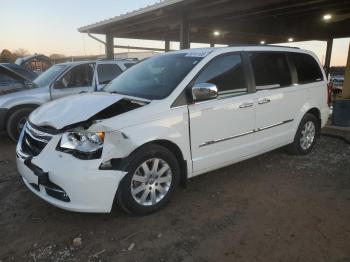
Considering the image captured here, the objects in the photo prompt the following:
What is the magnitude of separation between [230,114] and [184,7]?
738 cm

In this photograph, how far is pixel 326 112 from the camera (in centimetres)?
575

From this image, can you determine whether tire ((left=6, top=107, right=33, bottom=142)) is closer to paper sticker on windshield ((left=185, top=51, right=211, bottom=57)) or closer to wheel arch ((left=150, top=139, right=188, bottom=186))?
paper sticker on windshield ((left=185, top=51, right=211, bottom=57))

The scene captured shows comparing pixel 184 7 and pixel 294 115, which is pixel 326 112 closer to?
pixel 294 115

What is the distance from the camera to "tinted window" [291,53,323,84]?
5.07 meters

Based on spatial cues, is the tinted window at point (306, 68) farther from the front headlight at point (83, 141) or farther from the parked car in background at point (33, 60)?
the parked car in background at point (33, 60)

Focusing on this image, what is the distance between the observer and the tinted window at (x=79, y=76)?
7027mm

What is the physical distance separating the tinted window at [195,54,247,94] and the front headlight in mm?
1329

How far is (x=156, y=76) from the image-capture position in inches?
159

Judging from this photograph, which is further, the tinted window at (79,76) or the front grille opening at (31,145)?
the tinted window at (79,76)

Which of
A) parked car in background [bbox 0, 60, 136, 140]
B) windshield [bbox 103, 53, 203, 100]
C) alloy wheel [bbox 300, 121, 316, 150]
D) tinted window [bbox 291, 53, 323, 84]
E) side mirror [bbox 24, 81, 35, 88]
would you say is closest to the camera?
windshield [bbox 103, 53, 203, 100]

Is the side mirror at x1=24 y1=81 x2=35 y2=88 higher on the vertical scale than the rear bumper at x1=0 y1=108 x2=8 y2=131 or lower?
higher

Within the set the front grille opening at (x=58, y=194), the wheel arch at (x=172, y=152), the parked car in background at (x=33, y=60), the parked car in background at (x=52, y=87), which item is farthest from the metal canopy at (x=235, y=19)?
the front grille opening at (x=58, y=194)

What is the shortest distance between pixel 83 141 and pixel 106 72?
185 inches

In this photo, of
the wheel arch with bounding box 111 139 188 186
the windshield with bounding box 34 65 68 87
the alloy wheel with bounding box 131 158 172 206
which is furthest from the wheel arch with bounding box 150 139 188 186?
the windshield with bounding box 34 65 68 87
